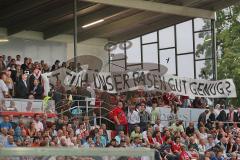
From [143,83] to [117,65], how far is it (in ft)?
32.9

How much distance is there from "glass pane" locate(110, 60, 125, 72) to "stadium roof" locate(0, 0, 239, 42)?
1.57 m

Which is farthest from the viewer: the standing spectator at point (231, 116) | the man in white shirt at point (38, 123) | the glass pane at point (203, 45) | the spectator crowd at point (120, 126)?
the glass pane at point (203, 45)

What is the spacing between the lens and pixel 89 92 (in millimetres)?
23016

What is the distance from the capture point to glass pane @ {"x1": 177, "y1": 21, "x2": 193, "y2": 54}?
35.4 m

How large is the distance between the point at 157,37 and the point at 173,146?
50.2 ft

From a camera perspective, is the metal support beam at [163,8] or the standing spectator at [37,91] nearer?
the standing spectator at [37,91]

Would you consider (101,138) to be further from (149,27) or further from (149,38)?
(149,38)

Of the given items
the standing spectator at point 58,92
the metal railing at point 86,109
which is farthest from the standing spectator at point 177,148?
the standing spectator at point 58,92

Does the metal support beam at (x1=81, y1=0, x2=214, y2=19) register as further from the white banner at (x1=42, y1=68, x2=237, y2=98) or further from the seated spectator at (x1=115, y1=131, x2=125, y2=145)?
the seated spectator at (x1=115, y1=131, x2=125, y2=145)

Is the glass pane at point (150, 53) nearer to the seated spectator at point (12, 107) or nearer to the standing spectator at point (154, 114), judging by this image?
the standing spectator at point (154, 114)

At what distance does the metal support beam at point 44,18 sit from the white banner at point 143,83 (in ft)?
15.7

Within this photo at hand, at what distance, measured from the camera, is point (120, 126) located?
22.3m

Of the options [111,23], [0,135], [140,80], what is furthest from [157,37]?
[0,135]

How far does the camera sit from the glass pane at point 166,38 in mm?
35656
